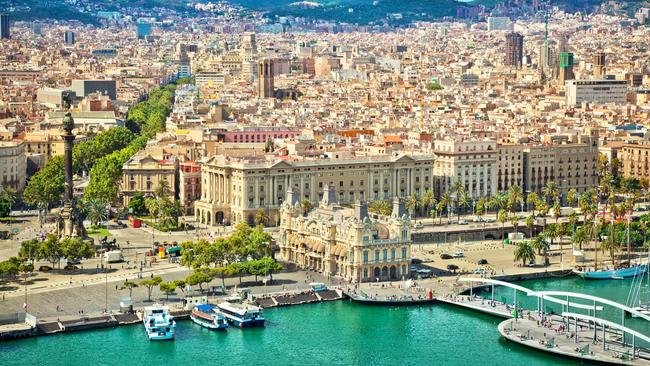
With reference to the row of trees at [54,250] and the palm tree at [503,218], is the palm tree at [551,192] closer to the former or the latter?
the palm tree at [503,218]

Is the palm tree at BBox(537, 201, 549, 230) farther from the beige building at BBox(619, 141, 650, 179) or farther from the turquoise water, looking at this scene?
the turquoise water

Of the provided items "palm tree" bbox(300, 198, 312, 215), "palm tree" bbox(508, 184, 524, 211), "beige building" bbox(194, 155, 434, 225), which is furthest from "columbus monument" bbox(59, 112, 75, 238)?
"palm tree" bbox(508, 184, 524, 211)

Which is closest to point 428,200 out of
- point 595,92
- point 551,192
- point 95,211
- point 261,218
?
point 551,192

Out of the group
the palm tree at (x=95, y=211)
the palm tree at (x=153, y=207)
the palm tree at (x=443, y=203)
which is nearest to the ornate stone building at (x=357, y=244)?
the palm tree at (x=443, y=203)

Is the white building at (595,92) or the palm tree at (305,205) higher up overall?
the white building at (595,92)

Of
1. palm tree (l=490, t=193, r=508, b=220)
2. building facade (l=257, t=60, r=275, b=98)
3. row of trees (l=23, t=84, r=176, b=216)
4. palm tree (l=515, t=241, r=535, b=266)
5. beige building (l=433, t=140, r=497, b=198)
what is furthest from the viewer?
building facade (l=257, t=60, r=275, b=98)

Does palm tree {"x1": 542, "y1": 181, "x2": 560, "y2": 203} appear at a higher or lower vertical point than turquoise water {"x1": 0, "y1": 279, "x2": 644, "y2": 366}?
higher
